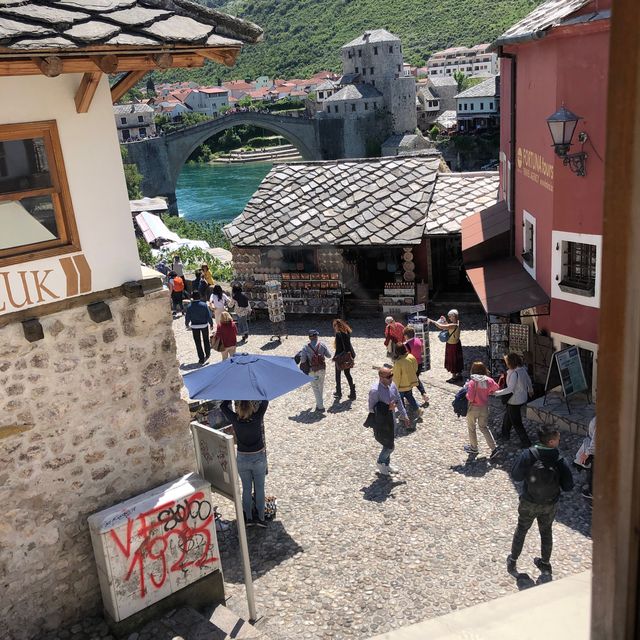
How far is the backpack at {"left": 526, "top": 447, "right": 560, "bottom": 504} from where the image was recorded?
19.4 feet

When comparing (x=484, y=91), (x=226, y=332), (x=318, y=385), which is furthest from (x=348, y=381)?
(x=484, y=91)

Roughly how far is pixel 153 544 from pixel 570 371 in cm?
604

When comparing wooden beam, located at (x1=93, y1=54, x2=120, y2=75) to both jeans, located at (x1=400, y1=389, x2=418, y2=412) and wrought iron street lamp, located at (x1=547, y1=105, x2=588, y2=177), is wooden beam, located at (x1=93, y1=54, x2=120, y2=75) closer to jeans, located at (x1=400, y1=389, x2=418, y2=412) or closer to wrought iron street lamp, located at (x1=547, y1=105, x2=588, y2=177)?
wrought iron street lamp, located at (x1=547, y1=105, x2=588, y2=177)

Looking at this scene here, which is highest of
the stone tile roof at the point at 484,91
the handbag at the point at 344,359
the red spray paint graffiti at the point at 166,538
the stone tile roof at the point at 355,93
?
the stone tile roof at the point at 355,93

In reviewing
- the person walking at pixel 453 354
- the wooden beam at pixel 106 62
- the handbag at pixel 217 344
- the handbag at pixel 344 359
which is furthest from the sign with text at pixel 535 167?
the wooden beam at pixel 106 62

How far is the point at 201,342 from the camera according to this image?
44.8 ft

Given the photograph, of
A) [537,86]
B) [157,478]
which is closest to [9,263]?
[157,478]

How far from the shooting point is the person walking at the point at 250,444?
23.4 feet

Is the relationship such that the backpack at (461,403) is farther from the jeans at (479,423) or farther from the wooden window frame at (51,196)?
the wooden window frame at (51,196)

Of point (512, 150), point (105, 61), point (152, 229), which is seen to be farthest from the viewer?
point (152, 229)

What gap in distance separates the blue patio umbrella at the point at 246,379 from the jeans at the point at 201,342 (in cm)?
540

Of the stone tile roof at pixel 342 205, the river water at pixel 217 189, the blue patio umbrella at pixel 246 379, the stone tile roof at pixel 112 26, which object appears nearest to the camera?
the stone tile roof at pixel 112 26

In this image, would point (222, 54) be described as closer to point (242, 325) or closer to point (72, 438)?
point (72, 438)

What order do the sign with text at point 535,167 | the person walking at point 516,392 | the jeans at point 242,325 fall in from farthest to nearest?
1. the jeans at point 242,325
2. the sign with text at point 535,167
3. the person walking at point 516,392
